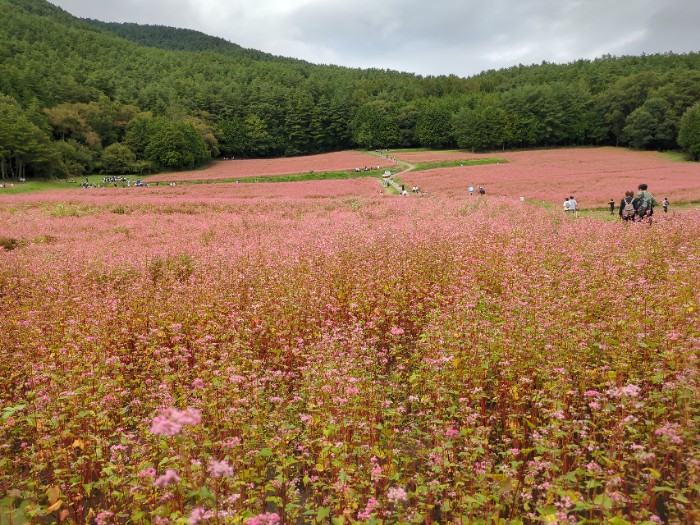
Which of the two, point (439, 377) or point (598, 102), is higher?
point (598, 102)

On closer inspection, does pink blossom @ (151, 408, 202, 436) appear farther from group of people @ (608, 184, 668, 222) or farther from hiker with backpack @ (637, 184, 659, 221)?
hiker with backpack @ (637, 184, 659, 221)

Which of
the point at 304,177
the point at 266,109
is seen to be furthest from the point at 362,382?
the point at 266,109

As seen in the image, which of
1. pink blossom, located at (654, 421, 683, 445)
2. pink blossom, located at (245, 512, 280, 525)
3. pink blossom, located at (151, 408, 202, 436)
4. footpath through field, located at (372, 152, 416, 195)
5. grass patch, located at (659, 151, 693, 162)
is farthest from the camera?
grass patch, located at (659, 151, 693, 162)

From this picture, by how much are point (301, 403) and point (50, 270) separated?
9215 mm

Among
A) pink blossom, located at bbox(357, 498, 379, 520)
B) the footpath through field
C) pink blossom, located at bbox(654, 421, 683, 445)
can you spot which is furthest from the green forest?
pink blossom, located at bbox(654, 421, 683, 445)

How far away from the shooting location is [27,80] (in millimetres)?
91750

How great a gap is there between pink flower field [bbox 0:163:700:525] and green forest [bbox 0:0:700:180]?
68.9 m

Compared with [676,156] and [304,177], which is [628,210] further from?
[676,156]

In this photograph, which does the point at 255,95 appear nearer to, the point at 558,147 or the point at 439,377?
the point at 558,147

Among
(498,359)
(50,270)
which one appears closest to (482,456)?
(498,359)

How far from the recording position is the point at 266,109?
392ft

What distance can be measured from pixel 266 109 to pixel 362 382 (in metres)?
126

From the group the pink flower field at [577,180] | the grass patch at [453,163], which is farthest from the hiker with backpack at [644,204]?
the grass patch at [453,163]

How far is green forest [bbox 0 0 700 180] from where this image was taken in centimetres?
7912
